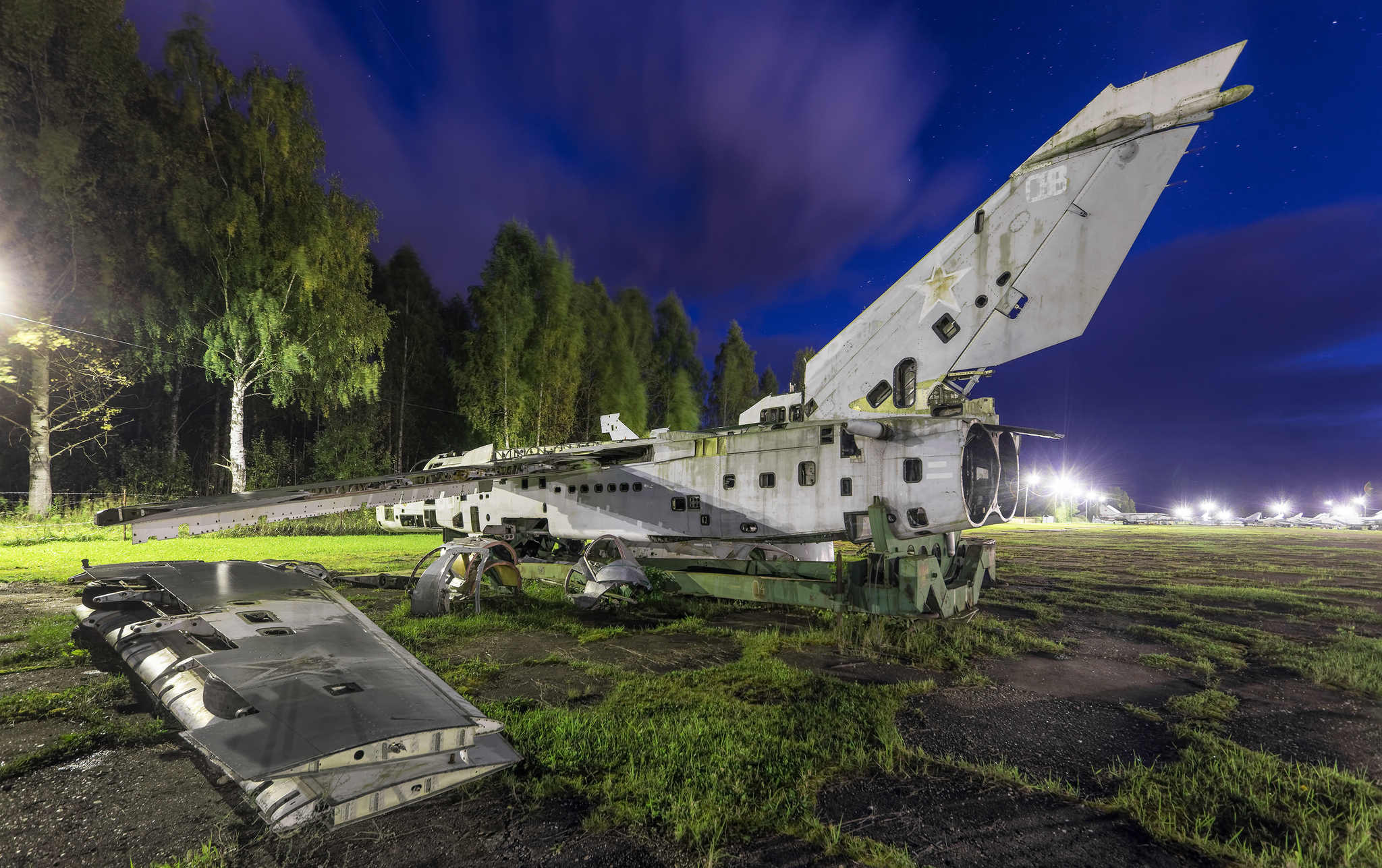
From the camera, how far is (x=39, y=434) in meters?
15.9

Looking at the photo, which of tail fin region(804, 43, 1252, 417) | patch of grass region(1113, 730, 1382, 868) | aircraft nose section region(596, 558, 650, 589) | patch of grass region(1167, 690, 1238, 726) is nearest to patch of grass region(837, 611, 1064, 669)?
patch of grass region(1167, 690, 1238, 726)

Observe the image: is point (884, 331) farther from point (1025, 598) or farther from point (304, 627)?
point (304, 627)

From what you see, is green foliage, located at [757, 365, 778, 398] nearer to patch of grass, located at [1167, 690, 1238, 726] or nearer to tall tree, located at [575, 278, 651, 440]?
tall tree, located at [575, 278, 651, 440]

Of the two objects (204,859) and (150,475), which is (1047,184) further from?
(150,475)

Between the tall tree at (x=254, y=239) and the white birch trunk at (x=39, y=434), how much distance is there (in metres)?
3.30

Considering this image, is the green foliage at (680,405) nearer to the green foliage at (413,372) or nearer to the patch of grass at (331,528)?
the green foliage at (413,372)

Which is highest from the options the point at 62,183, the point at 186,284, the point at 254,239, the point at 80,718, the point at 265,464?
the point at 62,183

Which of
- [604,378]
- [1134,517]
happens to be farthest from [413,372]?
[1134,517]

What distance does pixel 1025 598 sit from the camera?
1062 cm

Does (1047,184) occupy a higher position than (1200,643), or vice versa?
(1047,184)

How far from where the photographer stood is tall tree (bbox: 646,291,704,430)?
1383 inches

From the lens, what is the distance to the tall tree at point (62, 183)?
1455 cm

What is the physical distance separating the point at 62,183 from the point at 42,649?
17736 millimetres

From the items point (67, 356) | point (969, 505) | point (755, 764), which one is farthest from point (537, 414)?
point (755, 764)
